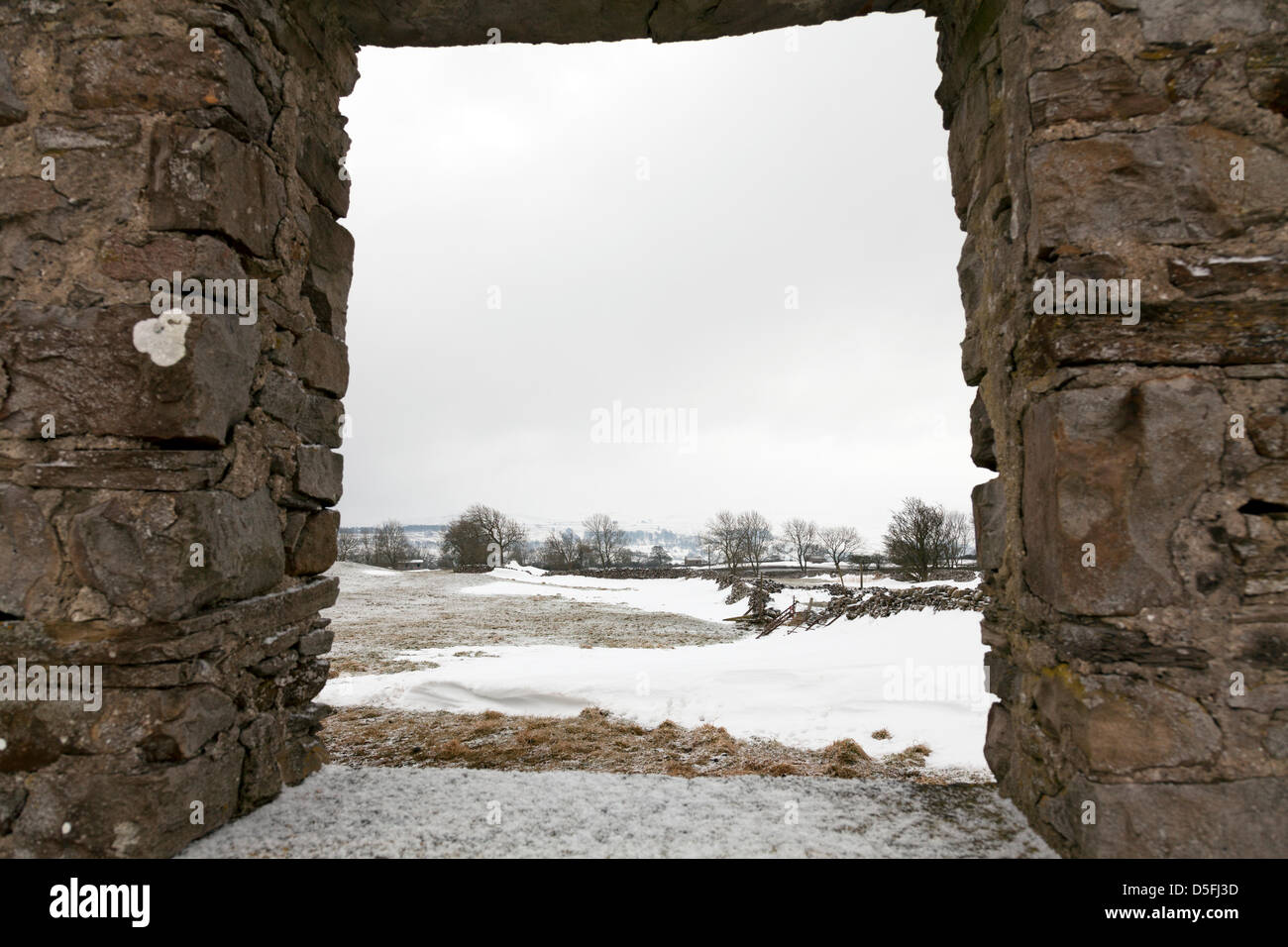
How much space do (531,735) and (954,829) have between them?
254 cm

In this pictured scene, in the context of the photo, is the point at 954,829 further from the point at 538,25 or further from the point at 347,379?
the point at 538,25

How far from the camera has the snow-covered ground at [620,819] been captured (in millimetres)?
2096

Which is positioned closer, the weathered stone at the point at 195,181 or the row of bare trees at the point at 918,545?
the weathered stone at the point at 195,181

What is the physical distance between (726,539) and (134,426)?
149ft

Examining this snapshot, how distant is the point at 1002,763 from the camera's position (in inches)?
95.9

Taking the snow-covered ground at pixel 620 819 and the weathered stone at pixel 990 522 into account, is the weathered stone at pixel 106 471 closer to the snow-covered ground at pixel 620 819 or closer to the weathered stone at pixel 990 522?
the snow-covered ground at pixel 620 819

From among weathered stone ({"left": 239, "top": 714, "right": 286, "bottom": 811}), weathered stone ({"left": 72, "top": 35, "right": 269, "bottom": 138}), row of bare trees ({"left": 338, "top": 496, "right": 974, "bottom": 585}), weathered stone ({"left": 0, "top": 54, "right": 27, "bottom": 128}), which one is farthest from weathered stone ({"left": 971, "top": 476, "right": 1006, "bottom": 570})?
row of bare trees ({"left": 338, "top": 496, "right": 974, "bottom": 585})

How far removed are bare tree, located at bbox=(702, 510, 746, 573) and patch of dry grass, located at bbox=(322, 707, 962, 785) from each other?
34.4m

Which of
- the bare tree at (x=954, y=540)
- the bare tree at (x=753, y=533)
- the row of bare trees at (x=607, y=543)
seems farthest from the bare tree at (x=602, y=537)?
the bare tree at (x=954, y=540)

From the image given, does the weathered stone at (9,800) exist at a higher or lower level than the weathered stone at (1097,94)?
lower

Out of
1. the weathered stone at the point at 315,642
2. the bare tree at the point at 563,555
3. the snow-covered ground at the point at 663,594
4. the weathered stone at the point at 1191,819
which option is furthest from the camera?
the bare tree at the point at 563,555

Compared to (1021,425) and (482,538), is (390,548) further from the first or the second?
(1021,425)

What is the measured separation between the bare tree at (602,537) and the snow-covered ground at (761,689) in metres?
50.7
